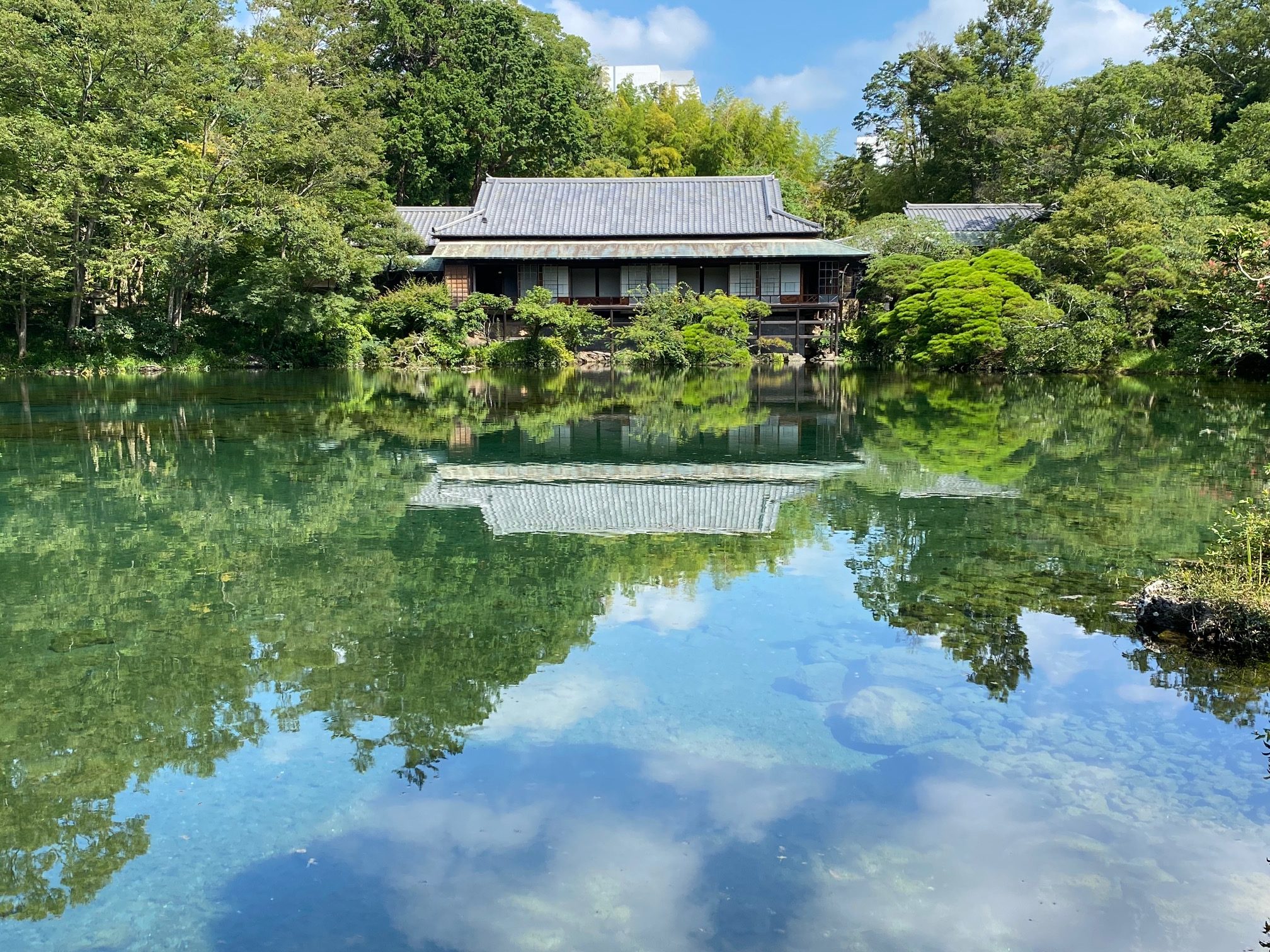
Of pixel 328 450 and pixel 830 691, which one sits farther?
pixel 328 450

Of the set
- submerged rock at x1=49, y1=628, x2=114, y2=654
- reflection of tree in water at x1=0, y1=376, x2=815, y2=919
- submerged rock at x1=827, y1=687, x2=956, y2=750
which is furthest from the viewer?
submerged rock at x1=49, y1=628, x2=114, y2=654

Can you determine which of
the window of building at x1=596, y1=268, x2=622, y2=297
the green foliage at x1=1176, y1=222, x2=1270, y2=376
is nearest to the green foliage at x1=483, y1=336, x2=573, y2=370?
the window of building at x1=596, y1=268, x2=622, y2=297

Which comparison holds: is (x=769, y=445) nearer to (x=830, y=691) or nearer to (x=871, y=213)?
(x=830, y=691)

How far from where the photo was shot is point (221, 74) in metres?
26.1

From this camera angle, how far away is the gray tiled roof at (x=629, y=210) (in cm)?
2970

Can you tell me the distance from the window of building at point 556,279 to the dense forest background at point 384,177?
424 centimetres

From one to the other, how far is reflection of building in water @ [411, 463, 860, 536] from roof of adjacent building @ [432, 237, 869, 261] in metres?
18.3

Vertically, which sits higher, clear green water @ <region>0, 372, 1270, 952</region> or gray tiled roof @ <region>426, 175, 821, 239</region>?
gray tiled roof @ <region>426, 175, 821, 239</region>

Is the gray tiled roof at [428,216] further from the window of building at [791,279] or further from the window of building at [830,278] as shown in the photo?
the window of building at [830,278]

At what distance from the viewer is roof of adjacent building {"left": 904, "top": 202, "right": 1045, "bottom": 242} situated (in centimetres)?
3183

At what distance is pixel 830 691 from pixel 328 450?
8.35 metres

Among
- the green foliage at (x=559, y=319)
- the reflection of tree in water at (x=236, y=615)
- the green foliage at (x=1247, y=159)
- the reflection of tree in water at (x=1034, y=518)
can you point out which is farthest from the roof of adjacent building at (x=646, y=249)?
the reflection of tree in water at (x=236, y=615)

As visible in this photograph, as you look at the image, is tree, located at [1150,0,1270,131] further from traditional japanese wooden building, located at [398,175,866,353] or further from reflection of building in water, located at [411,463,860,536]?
reflection of building in water, located at [411,463,860,536]

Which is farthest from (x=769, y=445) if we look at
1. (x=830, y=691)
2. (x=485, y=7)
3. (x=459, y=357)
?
(x=485, y=7)
